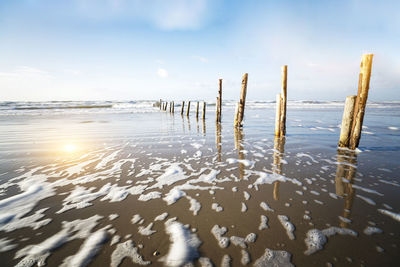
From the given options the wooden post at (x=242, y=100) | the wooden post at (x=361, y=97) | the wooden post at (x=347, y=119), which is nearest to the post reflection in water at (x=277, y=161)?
the wooden post at (x=347, y=119)

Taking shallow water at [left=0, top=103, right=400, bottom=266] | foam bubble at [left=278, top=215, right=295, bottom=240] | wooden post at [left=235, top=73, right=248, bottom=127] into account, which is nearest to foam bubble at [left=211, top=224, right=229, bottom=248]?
shallow water at [left=0, top=103, right=400, bottom=266]

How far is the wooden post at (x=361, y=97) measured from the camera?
202 inches

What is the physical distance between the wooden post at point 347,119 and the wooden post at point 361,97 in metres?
0.12

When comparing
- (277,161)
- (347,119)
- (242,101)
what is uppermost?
(242,101)

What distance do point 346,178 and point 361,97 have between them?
3.03 metres

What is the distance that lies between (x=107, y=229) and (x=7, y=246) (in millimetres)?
929

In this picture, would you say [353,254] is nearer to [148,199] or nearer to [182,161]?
[148,199]

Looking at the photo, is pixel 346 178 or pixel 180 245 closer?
pixel 180 245

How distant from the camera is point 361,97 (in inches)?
208

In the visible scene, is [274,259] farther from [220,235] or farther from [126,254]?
[126,254]

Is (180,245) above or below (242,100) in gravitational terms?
below

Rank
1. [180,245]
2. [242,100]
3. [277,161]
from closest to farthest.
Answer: [180,245], [277,161], [242,100]

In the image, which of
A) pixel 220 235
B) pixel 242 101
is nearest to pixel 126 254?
pixel 220 235

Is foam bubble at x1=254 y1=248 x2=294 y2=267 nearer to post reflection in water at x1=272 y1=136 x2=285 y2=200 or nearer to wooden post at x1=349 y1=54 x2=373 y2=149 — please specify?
post reflection in water at x1=272 y1=136 x2=285 y2=200
